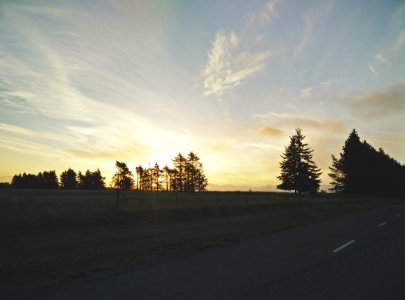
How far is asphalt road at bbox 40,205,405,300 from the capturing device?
206 inches

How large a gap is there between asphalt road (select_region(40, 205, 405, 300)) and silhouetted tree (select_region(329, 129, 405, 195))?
6664 cm

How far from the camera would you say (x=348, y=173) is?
7100cm

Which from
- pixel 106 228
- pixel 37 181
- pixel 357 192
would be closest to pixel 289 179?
pixel 357 192

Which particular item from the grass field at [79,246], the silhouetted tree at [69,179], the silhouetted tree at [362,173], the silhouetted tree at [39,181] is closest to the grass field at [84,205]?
the grass field at [79,246]

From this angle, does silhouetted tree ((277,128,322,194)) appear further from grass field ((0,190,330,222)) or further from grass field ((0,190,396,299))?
grass field ((0,190,396,299))

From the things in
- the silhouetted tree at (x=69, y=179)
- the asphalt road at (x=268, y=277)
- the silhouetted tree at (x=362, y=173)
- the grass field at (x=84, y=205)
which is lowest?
the asphalt road at (x=268, y=277)

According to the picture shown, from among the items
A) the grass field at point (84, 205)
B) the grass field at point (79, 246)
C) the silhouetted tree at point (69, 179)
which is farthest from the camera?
the silhouetted tree at point (69, 179)

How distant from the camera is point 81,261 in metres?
8.87

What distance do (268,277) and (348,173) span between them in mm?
72426

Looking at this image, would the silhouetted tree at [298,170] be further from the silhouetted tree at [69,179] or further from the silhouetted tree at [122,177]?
the silhouetted tree at [69,179]

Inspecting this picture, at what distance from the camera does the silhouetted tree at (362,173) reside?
69.1m

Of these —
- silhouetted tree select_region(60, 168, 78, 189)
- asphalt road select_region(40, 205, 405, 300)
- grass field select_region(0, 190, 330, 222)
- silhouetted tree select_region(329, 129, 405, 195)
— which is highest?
silhouetted tree select_region(60, 168, 78, 189)

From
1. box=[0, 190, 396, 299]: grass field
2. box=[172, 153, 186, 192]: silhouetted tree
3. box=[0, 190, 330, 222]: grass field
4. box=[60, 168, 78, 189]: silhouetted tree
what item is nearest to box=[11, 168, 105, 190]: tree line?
box=[60, 168, 78, 189]: silhouetted tree

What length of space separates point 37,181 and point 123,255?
507ft
